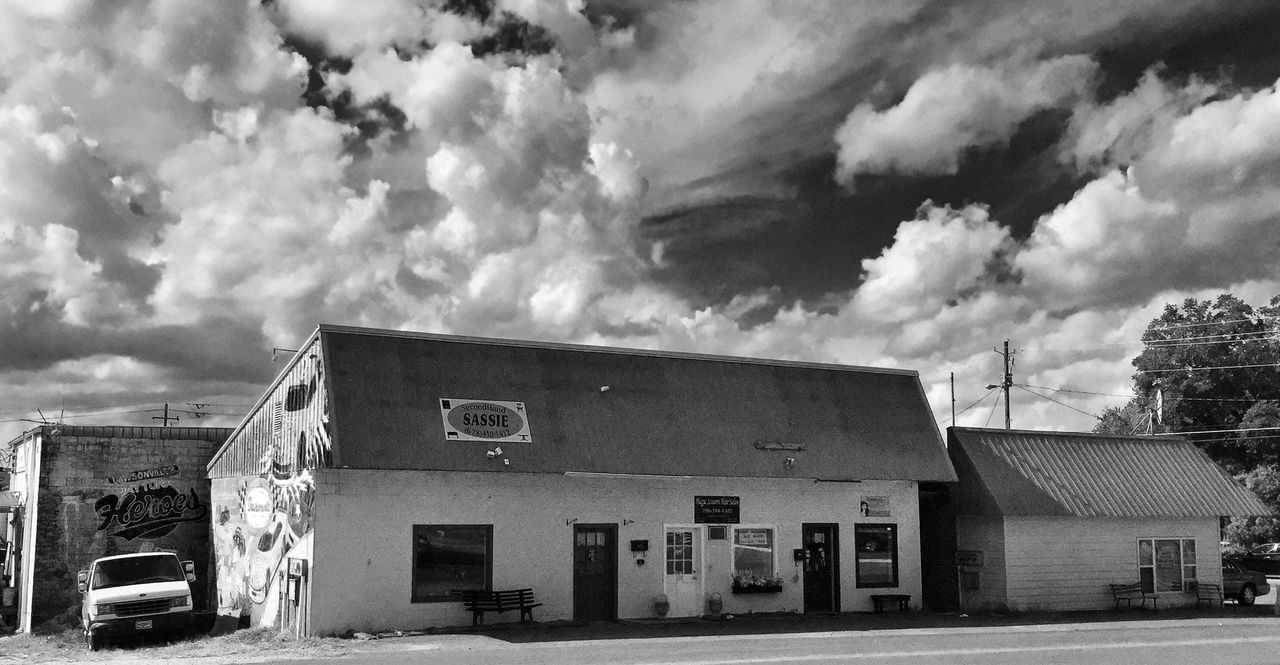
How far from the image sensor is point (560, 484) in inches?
1021

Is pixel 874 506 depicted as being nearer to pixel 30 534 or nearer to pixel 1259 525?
pixel 30 534

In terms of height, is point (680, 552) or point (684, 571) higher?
point (680, 552)

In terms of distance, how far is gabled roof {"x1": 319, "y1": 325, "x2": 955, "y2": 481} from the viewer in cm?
2448

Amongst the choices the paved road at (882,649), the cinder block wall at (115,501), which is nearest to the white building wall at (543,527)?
the paved road at (882,649)

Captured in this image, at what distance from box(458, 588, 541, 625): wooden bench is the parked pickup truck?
5.90 m

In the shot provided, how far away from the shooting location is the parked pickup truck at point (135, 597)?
22766 mm

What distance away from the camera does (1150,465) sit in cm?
3250

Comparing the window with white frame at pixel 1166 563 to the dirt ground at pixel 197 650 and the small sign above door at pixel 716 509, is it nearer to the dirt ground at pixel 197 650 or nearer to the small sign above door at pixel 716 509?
the small sign above door at pixel 716 509

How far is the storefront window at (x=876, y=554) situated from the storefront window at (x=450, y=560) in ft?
32.2

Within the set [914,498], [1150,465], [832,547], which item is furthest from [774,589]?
[1150,465]

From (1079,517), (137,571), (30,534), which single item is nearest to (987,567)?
(1079,517)

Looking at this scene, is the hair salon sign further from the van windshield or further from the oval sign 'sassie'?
the van windshield

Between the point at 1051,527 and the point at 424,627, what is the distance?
16.4 meters

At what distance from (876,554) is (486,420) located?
11.1 meters
